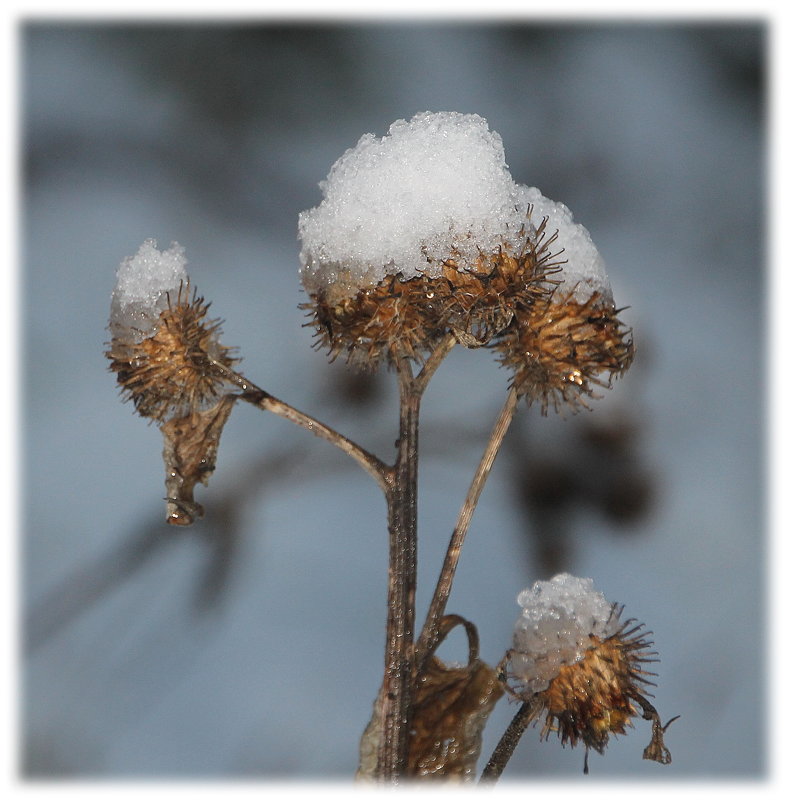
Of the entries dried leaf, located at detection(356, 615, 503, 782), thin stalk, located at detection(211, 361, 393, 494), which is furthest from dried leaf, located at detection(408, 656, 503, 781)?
thin stalk, located at detection(211, 361, 393, 494)

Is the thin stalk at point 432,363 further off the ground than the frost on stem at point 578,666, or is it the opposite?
the thin stalk at point 432,363

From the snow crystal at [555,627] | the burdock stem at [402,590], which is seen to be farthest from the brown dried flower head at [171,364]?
the snow crystal at [555,627]

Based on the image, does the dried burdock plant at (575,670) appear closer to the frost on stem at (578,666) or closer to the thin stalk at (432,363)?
the frost on stem at (578,666)

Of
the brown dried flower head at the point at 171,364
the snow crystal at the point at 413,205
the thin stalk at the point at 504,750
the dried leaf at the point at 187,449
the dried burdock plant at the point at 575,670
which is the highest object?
the snow crystal at the point at 413,205

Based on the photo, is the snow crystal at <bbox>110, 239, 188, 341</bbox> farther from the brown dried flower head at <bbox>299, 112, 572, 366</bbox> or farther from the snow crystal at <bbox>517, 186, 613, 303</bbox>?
the snow crystal at <bbox>517, 186, 613, 303</bbox>

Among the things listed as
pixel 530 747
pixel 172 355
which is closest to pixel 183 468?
pixel 172 355

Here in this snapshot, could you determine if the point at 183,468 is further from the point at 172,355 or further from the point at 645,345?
the point at 645,345

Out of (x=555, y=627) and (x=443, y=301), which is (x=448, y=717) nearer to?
(x=555, y=627)
